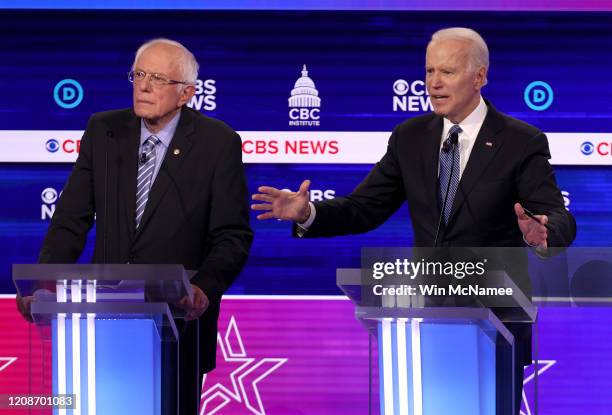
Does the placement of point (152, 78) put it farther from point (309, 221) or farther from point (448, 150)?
point (448, 150)

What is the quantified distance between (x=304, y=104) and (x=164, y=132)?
1.53 metres

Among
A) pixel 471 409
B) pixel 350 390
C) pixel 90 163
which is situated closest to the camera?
pixel 471 409

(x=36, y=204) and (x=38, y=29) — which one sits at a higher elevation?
(x=38, y=29)

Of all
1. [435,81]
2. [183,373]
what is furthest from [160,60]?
[183,373]

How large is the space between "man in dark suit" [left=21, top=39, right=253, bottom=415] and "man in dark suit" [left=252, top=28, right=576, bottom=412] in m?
0.20

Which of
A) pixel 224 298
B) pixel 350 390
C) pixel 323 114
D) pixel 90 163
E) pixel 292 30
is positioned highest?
pixel 292 30

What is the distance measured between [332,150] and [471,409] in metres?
2.64

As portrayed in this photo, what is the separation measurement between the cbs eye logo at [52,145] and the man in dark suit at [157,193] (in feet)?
4.86

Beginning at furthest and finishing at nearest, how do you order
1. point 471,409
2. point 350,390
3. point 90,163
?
1. point 350,390
2. point 90,163
3. point 471,409

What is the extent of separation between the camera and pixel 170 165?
4219mm

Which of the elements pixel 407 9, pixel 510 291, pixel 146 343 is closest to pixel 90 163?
pixel 146 343

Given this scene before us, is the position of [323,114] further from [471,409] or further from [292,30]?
[471,409]

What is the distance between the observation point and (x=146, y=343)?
3287mm

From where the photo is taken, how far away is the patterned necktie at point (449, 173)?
416cm
